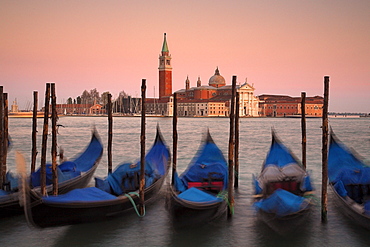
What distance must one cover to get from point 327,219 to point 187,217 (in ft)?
6.79

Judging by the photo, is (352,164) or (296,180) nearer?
(296,180)

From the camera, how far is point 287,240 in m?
5.02

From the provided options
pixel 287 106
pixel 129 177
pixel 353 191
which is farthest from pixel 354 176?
pixel 287 106

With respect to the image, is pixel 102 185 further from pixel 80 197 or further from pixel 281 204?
pixel 281 204

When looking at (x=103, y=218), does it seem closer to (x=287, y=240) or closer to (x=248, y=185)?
(x=287, y=240)

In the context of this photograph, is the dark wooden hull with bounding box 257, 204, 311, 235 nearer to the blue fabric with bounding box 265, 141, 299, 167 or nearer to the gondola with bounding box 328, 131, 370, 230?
the gondola with bounding box 328, 131, 370, 230

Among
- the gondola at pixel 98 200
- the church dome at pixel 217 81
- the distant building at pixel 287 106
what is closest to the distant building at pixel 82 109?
the church dome at pixel 217 81

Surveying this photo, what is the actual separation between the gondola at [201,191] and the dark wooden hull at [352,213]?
1.51m

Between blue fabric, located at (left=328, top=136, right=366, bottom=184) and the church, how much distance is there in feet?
183

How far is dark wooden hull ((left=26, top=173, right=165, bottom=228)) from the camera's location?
4.42m

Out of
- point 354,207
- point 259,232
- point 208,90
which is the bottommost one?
point 259,232

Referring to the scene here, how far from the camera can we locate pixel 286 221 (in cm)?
481

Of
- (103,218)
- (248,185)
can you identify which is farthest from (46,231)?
(248,185)

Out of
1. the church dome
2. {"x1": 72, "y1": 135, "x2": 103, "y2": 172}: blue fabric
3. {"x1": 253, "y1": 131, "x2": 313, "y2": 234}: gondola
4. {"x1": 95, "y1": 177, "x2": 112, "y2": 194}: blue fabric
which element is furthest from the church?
{"x1": 95, "y1": 177, "x2": 112, "y2": 194}: blue fabric
